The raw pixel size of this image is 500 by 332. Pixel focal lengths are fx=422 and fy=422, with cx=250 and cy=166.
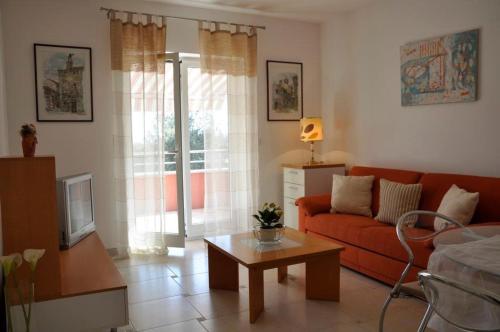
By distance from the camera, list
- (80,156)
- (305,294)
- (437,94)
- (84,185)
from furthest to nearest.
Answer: (80,156) < (437,94) < (84,185) < (305,294)

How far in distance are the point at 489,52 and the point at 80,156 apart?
147 inches

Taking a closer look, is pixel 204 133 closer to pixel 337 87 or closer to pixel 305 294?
pixel 337 87

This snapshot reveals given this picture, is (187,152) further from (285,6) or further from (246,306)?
(246,306)

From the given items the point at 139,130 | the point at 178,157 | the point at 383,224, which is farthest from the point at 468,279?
the point at 139,130

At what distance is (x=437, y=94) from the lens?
3.80 m

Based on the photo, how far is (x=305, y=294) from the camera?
3166 mm

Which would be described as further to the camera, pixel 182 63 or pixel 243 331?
pixel 182 63

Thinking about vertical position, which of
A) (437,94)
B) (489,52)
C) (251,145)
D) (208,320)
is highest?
(489,52)

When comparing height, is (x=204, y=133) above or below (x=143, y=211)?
above

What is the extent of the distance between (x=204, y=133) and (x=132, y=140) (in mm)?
808

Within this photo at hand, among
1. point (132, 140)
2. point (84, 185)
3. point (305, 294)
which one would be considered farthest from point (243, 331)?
point (132, 140)

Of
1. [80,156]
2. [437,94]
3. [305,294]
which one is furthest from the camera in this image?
[80,156]

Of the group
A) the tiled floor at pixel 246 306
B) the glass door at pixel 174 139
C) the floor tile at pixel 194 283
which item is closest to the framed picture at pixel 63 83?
the glass door at pixel 174 139

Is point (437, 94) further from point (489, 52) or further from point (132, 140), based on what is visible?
point (132, 140)
